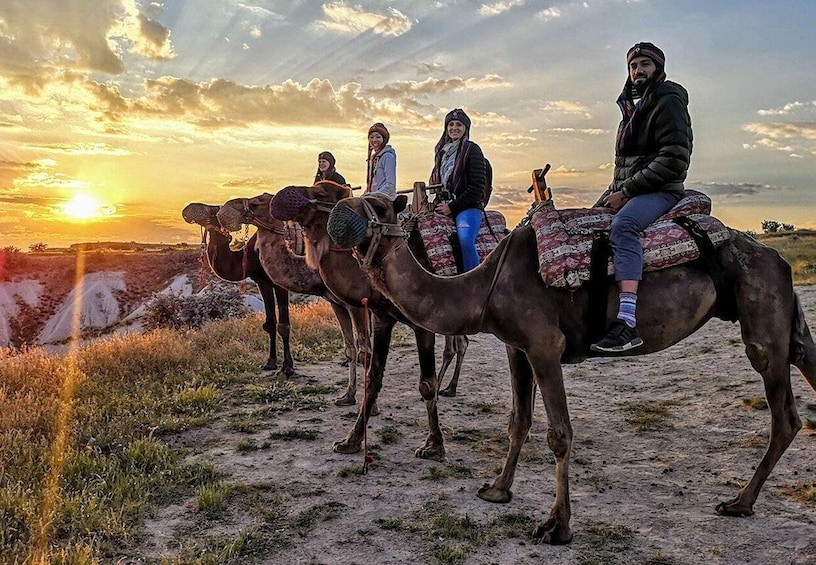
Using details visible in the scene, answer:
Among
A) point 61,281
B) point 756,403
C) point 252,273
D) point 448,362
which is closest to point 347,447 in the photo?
point 448,362

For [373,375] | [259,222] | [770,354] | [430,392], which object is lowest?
[430,392]

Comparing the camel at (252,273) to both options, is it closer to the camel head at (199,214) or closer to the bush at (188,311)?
the camel head at (199,214)

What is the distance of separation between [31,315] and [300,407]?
39879 mm

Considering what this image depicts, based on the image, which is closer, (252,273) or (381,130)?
(381,130)

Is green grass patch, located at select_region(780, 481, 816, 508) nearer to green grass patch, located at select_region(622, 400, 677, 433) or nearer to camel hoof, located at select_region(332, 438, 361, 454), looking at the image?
green grass patch, located at select_region(622, 400, 677, 433)

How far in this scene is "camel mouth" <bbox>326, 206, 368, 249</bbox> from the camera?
15.1 ft

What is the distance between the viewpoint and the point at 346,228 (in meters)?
4.61

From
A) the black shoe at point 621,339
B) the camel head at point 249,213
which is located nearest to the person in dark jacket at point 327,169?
the camel head at point 249,213

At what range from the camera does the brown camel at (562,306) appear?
4754mm

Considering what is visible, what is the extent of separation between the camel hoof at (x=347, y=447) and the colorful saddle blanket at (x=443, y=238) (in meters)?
2.16

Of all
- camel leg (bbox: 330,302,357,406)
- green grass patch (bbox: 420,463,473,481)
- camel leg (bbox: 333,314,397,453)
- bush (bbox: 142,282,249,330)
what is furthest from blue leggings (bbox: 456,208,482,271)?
bush (bbox: 142,282,249,330)

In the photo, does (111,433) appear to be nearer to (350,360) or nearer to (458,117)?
(350,360)

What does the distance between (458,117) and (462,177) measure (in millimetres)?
855

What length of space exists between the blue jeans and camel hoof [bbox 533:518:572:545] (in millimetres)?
2009
